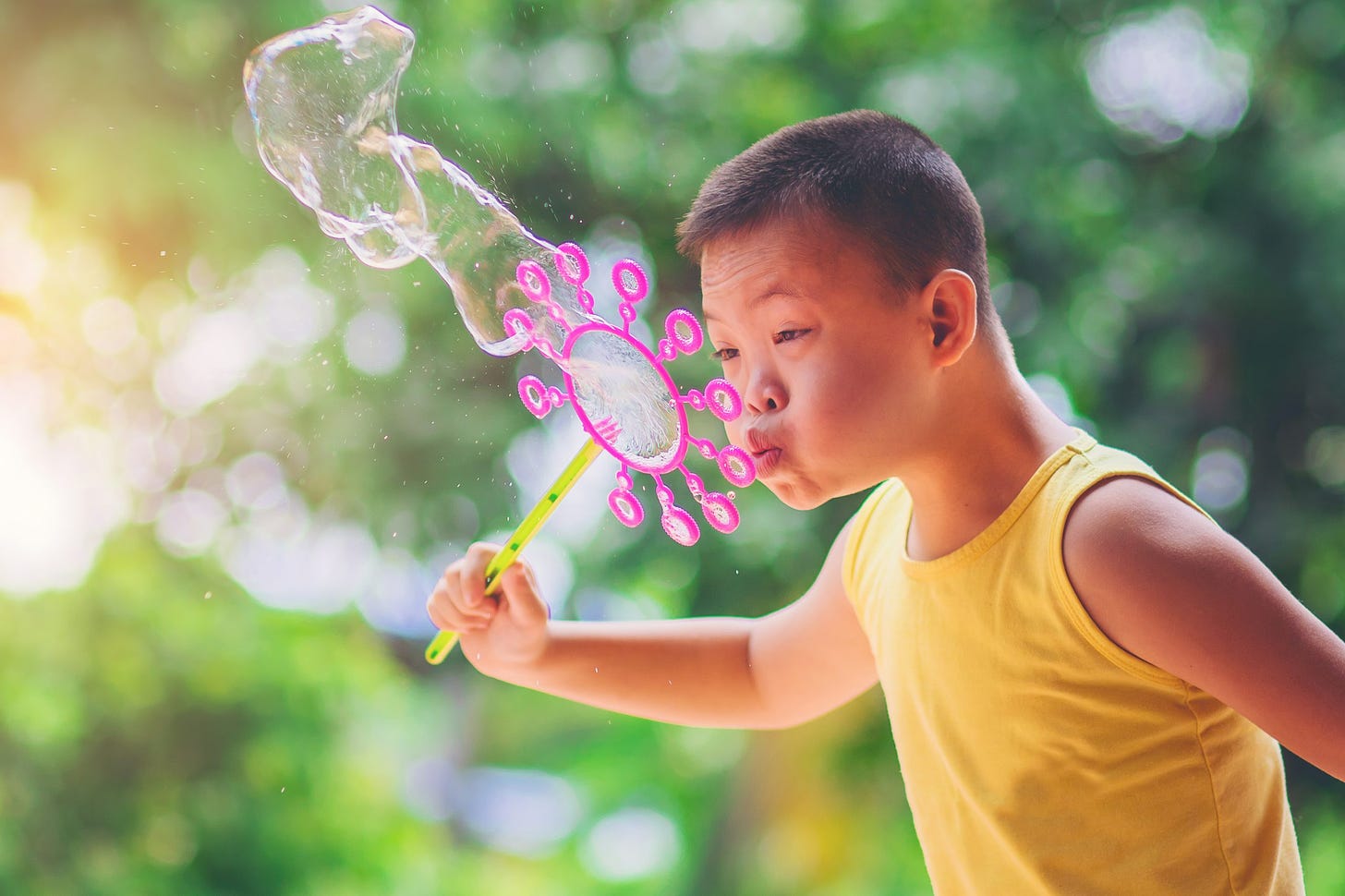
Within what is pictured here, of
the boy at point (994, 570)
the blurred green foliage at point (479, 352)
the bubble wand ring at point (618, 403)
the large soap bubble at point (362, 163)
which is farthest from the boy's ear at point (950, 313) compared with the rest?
the blurred green foliage at point (479, 352)

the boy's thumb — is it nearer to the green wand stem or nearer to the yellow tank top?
the green wand stem

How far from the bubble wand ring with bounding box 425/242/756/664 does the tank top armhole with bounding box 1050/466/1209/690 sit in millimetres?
151

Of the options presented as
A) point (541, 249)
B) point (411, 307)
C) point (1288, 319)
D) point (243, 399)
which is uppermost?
point (541, 249)

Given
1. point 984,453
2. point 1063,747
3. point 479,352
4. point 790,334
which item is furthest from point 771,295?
point 479,352

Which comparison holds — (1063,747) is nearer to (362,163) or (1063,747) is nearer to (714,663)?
(714,663)

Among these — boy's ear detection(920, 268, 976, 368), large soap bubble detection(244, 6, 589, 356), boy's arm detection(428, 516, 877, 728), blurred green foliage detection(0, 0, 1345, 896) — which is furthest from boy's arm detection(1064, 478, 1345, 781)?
blurred green foliage detection(0, 0, 1345, 896)

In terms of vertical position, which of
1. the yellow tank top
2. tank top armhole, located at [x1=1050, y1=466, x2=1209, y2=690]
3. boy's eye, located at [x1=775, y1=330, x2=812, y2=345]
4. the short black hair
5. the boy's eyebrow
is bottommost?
the yellow tank top

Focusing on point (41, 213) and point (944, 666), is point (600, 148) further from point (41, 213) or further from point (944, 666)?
point (944, 666)

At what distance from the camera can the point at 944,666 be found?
0.68 metres

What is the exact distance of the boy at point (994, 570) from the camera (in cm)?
57

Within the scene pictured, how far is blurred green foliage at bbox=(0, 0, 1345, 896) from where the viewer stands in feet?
4.53

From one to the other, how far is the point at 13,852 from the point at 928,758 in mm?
1245

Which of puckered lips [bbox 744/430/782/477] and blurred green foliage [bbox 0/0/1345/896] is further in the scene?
blurred green foliage [bbox 0/0/1345/896]

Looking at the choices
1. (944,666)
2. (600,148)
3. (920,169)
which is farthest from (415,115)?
(944,666)
